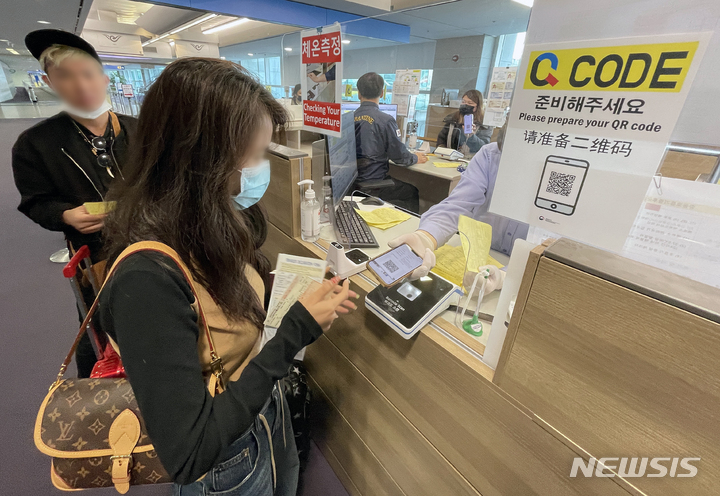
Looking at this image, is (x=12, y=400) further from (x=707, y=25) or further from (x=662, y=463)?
(x=707, y=25)

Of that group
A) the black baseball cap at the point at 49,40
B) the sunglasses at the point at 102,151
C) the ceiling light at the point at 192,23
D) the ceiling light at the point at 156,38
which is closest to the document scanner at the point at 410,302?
the sunglasses at the point at 102,151

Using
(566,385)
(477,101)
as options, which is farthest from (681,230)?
(477,101)

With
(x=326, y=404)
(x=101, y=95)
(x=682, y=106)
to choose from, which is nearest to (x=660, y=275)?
(x=682, y=106)

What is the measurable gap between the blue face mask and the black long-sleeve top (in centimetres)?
29

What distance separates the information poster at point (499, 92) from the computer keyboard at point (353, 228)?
2449 millimetres

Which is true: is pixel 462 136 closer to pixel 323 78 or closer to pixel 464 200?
pixel 464 200

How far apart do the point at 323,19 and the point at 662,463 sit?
7185mm

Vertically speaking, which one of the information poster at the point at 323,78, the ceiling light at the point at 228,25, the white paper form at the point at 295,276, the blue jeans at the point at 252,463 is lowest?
the blue jeans at the point at 252,463

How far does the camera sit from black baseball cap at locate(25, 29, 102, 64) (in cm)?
119

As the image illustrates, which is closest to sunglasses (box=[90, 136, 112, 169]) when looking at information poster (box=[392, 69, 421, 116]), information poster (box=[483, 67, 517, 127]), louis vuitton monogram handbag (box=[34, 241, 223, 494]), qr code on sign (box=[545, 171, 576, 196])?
louis vuitton monogram handbag (box=[34, 241, 223, 494])

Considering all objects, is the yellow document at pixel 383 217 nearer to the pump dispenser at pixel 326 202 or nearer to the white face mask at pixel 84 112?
the pump dispenser at pixel 326 202

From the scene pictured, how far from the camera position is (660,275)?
0.46 meters

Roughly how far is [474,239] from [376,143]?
2332 mm

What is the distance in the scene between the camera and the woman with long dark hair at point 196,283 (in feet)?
1.75
